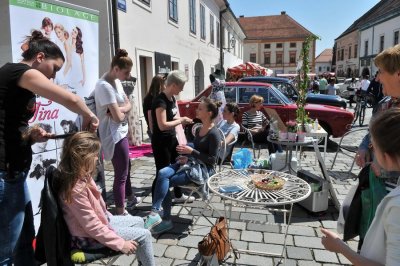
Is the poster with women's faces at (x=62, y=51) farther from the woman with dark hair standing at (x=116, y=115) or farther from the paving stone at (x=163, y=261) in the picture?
the paving stone at (x=163, y=261)

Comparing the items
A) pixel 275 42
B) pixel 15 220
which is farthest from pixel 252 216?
pixel 275 42

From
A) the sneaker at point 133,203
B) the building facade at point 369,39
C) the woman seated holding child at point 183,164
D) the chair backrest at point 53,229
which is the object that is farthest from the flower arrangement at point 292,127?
the building facade at point 369,39

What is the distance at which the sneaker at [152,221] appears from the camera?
3272 mm

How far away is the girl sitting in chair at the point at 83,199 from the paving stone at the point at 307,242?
72.1 inches

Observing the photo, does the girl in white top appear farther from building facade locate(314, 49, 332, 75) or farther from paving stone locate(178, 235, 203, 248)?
building facade locate(314, 49, 332, 75)

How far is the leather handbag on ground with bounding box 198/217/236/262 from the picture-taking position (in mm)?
2553

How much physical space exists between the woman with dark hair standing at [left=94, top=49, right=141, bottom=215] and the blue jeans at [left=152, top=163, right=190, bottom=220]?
1.79 feet

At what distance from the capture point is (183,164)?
3549mm

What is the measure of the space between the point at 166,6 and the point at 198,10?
5.14 metres

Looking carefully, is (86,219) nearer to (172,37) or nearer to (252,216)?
(252,216)

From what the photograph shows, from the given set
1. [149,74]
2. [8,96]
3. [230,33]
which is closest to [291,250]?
[8,96]

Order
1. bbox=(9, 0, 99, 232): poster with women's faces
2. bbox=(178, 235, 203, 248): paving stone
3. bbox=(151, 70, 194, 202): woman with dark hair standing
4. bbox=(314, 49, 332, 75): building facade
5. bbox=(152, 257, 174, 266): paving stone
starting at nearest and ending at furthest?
bbox=(9, 0, 99, 232): poster with women's faces < bbox=(152, 257, 174, 266): paving stone < bbox=(178, 235, 203, 248): paving stone < bbox=(151, 70, 194, 202): woman with dark hair standing < bbox=(314, 49, 332, 75): building facade

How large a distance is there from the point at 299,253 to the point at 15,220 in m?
2.45

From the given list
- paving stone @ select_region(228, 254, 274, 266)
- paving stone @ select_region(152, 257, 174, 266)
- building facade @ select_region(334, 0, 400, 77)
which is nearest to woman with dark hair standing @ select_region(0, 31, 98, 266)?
paving stone @ select_region(152, 257, 174, 266)
